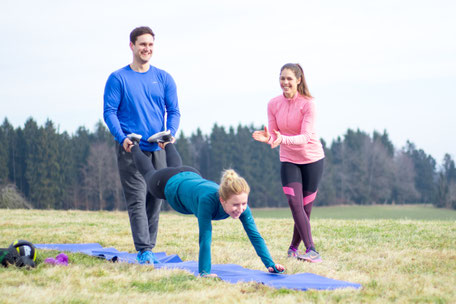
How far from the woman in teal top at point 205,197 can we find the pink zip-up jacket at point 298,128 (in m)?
1.47

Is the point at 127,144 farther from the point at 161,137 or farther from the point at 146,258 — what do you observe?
the point at 146,258

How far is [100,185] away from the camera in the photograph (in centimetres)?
5650

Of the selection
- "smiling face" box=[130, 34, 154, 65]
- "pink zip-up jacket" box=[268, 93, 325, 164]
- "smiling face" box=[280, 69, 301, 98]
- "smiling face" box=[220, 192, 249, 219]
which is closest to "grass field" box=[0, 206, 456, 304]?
"smiling face" box=[220, 192, 249, 219]

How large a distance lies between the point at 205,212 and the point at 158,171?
1.08 m

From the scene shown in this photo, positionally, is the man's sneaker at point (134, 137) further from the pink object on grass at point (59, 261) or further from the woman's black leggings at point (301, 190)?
the woman's black leggings at point (301, 190)

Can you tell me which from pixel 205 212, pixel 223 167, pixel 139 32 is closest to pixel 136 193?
pixel 205 212

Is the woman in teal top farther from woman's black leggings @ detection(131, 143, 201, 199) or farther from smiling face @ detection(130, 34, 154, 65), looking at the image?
smiling face @ detection(130, 34, 154, 65)

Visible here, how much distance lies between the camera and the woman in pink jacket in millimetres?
6270

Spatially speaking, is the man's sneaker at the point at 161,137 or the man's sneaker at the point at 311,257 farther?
the man's sneaker at the point at 311,257

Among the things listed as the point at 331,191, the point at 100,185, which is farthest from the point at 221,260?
the point at 331,191

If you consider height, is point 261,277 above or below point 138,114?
below

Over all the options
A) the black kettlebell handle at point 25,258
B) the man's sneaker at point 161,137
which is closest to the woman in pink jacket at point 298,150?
the man's sneaker at point 161,137

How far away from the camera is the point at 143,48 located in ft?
19.3

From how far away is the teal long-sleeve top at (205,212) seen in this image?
4.72 meters
